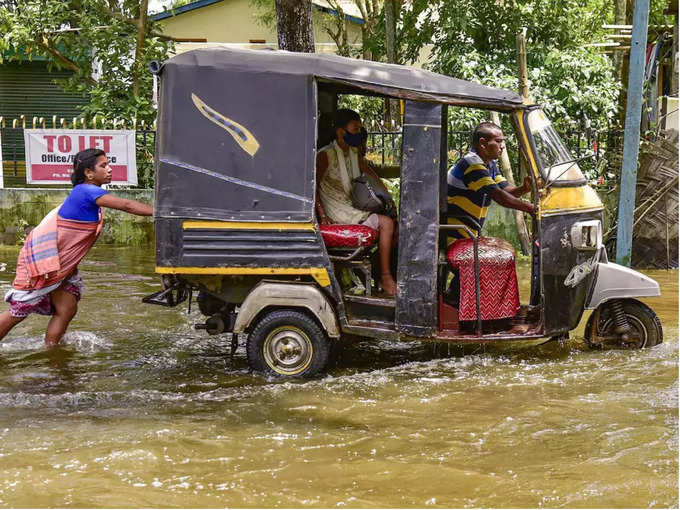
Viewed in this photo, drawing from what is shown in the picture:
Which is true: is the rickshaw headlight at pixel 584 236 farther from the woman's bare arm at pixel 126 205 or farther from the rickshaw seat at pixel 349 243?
the woman's bare arm at pixel 126 205

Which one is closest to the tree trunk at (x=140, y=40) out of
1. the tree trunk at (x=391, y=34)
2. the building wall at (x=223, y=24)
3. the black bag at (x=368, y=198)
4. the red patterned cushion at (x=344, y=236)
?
the tree trunk at (x=391, y=34)

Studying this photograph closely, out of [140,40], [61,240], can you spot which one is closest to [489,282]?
[61,240]

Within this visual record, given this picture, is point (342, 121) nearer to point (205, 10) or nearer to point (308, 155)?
point (308, 155)

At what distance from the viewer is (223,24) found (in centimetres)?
2478

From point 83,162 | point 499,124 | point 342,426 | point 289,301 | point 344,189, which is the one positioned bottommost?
point 342,426

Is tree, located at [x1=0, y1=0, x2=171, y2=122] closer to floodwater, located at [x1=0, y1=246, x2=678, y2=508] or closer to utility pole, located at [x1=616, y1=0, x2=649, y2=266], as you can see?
floodwater, located at [x1=0, y1=246, x2=678, y2=508]

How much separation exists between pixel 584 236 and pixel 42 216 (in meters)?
9.45

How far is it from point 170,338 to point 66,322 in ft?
3.32

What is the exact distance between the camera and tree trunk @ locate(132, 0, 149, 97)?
47.9 feet

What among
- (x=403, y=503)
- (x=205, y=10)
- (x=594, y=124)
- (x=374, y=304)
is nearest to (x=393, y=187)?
(x=594, y=124)

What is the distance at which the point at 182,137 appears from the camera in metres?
6.09

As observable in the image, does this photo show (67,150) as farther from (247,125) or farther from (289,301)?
(289,301)

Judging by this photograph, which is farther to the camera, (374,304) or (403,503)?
(374,304)

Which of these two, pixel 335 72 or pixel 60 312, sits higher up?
pixel 335 72
